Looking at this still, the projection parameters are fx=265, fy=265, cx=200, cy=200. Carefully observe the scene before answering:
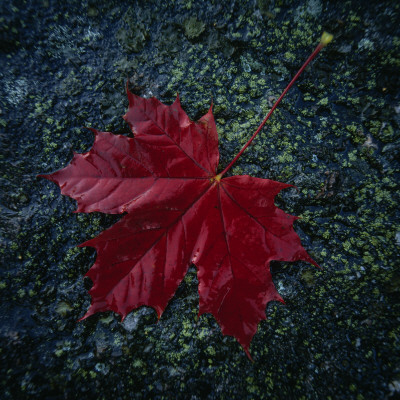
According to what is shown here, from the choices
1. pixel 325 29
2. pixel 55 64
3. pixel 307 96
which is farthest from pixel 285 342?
pixel 55 64

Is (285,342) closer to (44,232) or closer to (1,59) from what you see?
(44,232)

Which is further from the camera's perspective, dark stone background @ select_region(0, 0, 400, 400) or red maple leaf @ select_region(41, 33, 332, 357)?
dark stone background @ select_region(0, 0, 400, 400)

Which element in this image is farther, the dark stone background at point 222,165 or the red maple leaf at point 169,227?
the dark stone background at point 222,165

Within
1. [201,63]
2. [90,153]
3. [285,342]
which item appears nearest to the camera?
[90,153]

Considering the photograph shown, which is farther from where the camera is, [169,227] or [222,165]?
→ [222,165]
